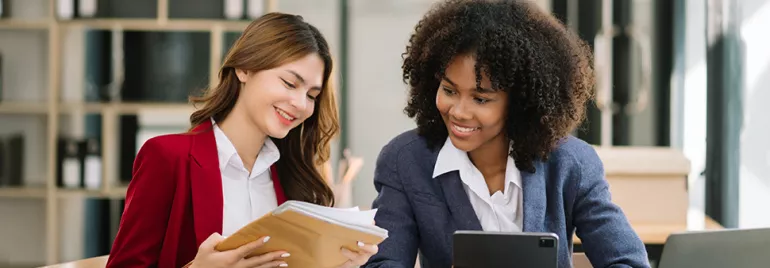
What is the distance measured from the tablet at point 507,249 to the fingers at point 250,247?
0.33m

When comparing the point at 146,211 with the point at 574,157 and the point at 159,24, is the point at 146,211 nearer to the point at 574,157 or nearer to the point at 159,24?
the point at 574,157

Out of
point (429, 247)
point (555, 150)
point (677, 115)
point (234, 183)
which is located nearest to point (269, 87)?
point (234, 183)

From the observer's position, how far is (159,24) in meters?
4.29

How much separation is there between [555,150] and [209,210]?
0.73 metres

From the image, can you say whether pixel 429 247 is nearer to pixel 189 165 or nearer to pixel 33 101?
pixel 189 165

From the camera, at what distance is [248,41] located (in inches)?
76.4

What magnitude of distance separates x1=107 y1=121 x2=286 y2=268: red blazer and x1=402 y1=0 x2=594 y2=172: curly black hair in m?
0.46

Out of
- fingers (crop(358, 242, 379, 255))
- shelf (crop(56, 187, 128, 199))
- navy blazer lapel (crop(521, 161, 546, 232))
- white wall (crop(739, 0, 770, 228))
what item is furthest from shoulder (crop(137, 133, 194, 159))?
shelf (crop(56, 187, 128, 199))

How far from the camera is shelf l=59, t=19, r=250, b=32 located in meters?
4.30

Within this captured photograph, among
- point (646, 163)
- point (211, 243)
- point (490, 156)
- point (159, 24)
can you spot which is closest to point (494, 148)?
point (490, 156)

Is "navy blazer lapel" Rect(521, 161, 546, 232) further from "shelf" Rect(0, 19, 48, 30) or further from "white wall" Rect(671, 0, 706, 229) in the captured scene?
"shelf" Rect(0, 19, 48, 30)

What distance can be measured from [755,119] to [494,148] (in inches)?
67.9

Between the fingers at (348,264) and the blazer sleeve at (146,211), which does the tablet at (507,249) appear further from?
the blazer sleeve at (146,211)

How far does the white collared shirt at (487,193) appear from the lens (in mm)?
1894
